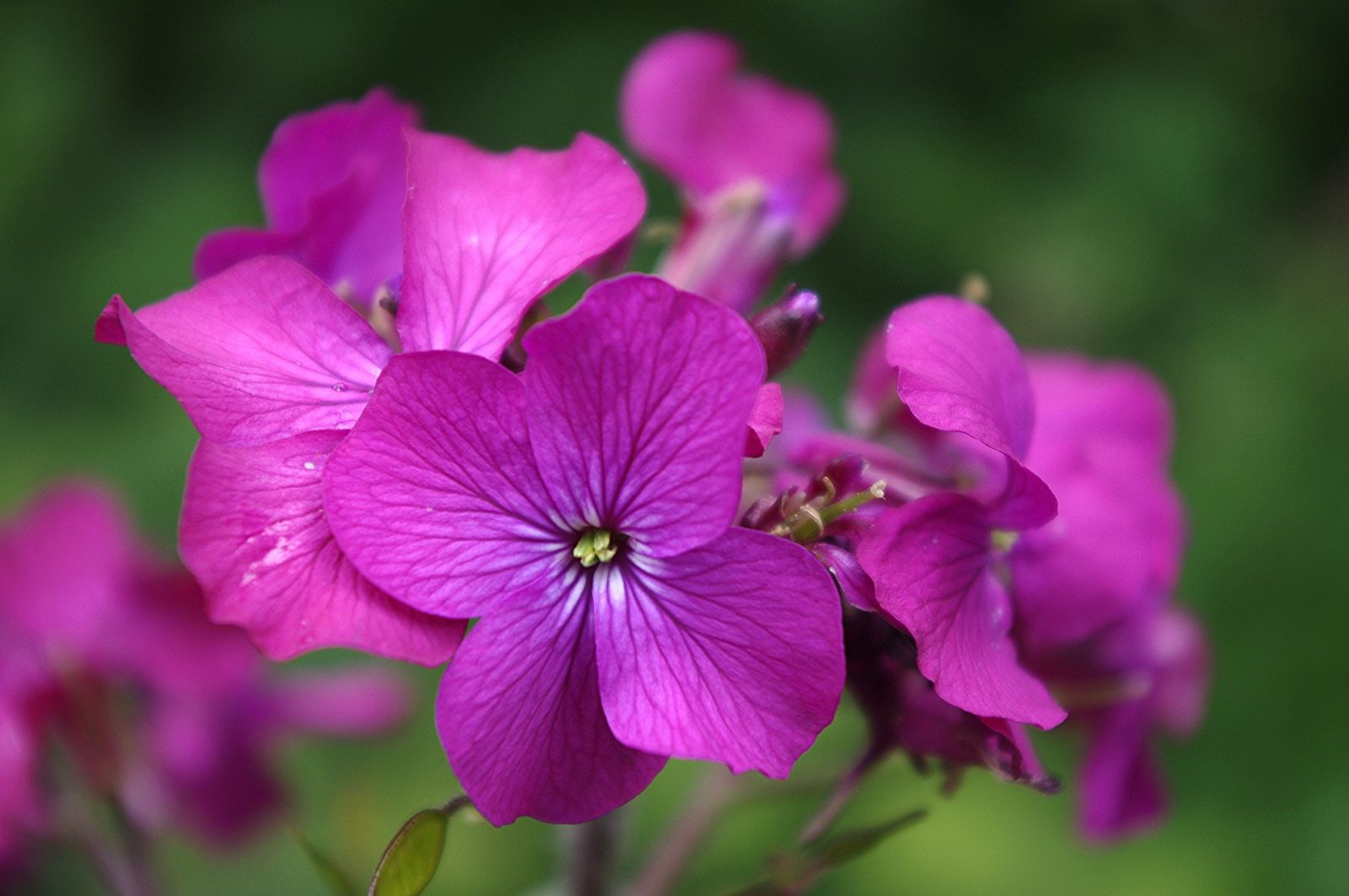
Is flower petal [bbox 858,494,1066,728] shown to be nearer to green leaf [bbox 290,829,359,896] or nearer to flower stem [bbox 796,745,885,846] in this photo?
flower stem [bbox 796,745,885,846]

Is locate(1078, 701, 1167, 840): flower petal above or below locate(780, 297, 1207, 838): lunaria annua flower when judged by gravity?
below

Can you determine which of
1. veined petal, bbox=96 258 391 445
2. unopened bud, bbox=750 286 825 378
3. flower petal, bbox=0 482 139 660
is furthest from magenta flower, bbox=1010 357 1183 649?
flower petal, bbox=0 482 139 660

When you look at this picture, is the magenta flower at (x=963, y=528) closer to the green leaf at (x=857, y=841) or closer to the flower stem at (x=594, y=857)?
the green leaf at (x=857, y=841)

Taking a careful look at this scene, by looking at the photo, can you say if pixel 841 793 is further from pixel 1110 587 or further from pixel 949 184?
pixel 949 184

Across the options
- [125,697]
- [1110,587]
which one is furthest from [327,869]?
[125,697]

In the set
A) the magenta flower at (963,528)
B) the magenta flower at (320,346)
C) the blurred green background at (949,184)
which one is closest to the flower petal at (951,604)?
the magenta flower at (963,528)

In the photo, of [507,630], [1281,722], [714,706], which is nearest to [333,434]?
[507,630]
